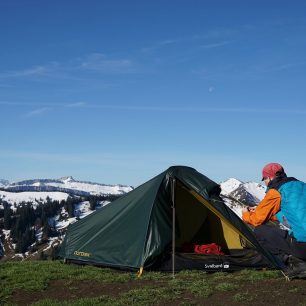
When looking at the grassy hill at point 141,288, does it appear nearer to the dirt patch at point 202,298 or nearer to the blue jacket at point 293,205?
the dirt patch at point 202,298

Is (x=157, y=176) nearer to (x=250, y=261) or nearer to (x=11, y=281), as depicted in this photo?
(x=250, y=261)

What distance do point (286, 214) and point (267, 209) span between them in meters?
0.50

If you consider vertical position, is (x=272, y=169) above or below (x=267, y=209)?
above

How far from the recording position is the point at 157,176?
16.0 m

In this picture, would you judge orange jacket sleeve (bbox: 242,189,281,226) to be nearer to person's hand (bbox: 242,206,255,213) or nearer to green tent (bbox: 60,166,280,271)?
person's hand (bbox: 242,206,255,213)

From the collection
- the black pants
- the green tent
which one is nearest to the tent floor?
the green tent

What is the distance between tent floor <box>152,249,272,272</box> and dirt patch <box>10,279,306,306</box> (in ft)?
5.78

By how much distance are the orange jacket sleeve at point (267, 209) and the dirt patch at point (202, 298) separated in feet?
5.49

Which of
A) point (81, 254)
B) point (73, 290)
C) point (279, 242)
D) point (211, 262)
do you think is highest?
point (279, 242)

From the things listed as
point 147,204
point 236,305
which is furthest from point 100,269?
point 236,305

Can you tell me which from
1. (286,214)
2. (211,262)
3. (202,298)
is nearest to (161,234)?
(211,262)

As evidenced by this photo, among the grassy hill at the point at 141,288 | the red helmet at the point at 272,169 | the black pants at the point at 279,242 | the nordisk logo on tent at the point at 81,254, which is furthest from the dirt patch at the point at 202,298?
the nordisk logo on tent at the point at 81,254

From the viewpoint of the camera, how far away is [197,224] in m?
17.9

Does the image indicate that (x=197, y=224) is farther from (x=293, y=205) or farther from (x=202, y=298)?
(x=202, y=298)
